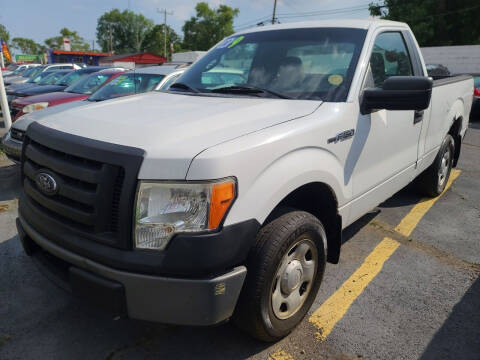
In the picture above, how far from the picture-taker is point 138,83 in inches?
264

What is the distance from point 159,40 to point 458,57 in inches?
2745

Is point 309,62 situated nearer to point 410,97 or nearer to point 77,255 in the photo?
point 410,97

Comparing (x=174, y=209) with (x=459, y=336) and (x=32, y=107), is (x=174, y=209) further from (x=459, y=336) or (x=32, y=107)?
(x=32, y=107)

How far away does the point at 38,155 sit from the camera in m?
2.13

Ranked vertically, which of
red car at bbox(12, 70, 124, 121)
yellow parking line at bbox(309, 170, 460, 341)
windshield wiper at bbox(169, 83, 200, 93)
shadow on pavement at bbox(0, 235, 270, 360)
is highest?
windshield wiper at bbox(169, 83, 200, 93)

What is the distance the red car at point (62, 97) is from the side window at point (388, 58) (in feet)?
16.9

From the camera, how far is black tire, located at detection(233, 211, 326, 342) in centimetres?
195

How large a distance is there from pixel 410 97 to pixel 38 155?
2.23 metres

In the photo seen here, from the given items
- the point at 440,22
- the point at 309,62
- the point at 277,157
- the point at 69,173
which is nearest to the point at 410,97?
the point at 309,62

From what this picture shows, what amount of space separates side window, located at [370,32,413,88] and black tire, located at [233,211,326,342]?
1405 mm

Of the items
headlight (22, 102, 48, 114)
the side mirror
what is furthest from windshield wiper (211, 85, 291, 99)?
headlight (22, 102, 48, 114)

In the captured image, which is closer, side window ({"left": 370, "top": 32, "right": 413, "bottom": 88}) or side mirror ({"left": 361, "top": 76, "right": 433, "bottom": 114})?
side mirror ({"left": 361, "top": 76, "right": 433, "bottom": 114})

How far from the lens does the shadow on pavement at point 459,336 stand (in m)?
2.28

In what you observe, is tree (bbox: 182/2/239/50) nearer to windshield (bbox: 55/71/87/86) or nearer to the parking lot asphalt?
windshield (bbox: 55/71/87/86)
